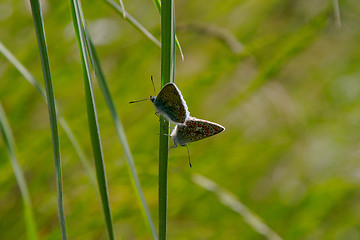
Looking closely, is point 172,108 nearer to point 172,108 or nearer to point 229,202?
point 172,108

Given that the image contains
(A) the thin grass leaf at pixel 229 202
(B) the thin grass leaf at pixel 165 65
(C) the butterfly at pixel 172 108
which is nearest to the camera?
(B) the thin grass leaf at pixel 165 65

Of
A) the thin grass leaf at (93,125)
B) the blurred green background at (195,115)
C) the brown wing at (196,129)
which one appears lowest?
the thin grass leaf at (93,125)

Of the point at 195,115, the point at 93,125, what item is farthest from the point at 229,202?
the point at 195,115

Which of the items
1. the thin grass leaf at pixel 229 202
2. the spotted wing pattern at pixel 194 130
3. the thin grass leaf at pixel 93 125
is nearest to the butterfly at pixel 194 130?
the spotted wing pattern at pixel 194 130

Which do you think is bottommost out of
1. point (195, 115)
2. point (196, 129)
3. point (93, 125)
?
point (93, 125)

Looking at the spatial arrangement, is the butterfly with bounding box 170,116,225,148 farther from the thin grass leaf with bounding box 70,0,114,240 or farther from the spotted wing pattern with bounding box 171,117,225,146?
the thin grass leaf with bounding box 70,0,114,240

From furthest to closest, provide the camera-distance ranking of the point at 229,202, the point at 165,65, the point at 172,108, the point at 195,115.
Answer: the point at 195,115 < the point at 229,202 < the point at 172,108 < the point at 165,65

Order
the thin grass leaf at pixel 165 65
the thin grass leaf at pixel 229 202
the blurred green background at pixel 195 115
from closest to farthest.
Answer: the thin grass leaf at pixel 165 65
the thin grass leaf at pixel 229 202
the blurred green background at pixel 195 115

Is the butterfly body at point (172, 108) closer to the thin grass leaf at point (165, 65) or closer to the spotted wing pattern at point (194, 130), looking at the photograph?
the spotted wing pattern at point (194, 130)
